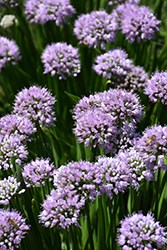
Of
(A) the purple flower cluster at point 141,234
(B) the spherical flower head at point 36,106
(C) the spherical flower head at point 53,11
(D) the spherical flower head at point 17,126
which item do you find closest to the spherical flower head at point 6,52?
(C) the spherical flower head at point 53,11

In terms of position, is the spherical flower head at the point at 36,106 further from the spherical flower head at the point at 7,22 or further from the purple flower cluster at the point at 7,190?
the spherical flower head at the point at 7,22

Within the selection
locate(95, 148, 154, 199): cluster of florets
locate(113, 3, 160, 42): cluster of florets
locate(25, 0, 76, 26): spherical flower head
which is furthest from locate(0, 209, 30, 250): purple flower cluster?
locate(25, 0, 76, 26): spherical flower head

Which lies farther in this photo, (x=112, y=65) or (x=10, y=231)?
(x=112, y=65)

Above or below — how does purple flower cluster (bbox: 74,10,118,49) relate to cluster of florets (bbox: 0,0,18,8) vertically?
below

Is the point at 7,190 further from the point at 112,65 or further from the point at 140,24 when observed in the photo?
the point at 140,24

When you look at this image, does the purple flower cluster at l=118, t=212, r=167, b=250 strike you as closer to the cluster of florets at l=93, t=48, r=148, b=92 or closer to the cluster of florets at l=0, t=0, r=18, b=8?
the cluster of florets at l=93, t=48, r=148, b=92

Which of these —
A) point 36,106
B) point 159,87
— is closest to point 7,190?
point 36,106
